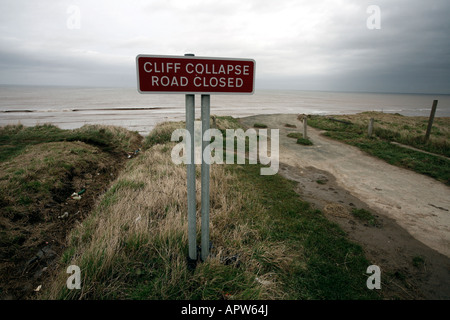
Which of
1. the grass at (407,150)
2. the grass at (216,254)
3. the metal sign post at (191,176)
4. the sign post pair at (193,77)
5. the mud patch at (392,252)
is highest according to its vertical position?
the sign post pair at (193,77)

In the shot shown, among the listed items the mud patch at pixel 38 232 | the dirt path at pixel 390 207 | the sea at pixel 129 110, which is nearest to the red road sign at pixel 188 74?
the mud patch at pixel 38 232

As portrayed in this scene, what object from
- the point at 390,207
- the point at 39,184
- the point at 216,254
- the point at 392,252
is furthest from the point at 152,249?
the point at 390,207

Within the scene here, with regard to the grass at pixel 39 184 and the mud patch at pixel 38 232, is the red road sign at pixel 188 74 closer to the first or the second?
the mud patch at pixel 38 232

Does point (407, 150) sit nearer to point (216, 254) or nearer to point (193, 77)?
point (216, 254)

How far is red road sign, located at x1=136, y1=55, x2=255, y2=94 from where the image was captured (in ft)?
6.97

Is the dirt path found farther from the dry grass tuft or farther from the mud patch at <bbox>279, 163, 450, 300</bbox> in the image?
the dry grass tuft

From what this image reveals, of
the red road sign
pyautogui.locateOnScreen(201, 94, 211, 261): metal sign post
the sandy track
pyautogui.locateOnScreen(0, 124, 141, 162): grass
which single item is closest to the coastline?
the sandy track

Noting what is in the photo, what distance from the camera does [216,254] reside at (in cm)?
304

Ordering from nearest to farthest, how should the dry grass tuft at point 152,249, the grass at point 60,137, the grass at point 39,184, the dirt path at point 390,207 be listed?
1. the dry grass tuft at point 152,249
2. the dirt path at point 390,207
3. the grass at point 39,184
4. the grass at point 60,137

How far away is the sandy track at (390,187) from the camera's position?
453cm

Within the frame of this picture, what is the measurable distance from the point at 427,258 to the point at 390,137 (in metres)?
11.3

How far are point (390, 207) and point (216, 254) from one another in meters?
4.67
